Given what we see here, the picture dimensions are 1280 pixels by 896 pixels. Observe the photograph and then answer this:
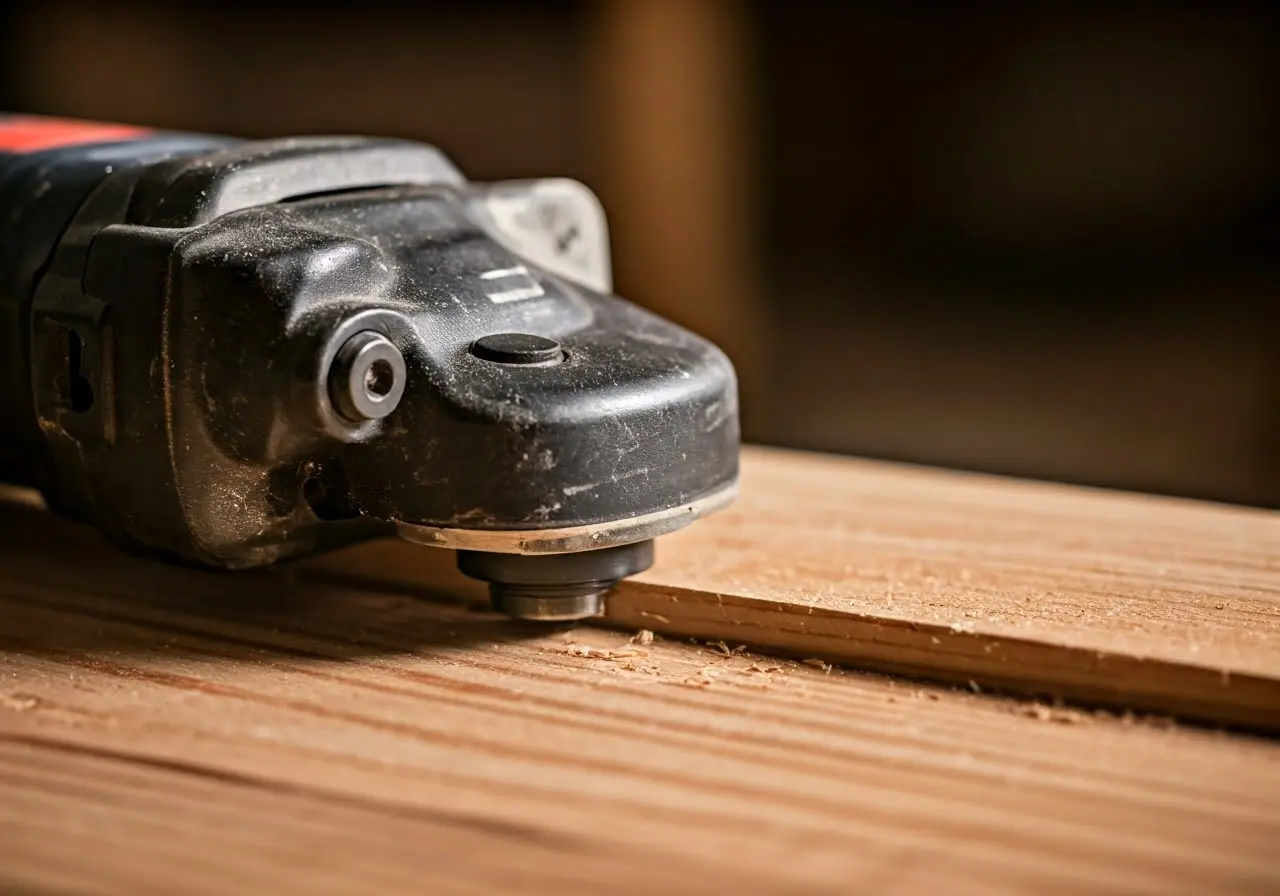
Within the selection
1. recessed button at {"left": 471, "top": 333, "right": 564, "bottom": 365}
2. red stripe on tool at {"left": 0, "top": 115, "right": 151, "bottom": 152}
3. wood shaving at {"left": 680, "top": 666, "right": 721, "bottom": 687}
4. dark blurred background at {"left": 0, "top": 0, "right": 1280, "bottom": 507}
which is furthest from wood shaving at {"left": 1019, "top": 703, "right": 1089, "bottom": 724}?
dark blurred background at {"left": 0, "top": 0, "right": 1280, "bottom": 507}

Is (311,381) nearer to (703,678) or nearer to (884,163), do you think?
(703,678)

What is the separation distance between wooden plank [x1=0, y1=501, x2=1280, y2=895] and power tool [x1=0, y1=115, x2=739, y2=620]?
0.05 metres

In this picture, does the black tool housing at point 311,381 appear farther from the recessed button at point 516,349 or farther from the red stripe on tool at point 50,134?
the red stripe on tool at point 50,134

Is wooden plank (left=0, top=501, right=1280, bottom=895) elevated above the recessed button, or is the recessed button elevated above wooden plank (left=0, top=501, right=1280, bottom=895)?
the recessed button

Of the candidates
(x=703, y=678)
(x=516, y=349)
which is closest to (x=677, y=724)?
(x=703, y=678)

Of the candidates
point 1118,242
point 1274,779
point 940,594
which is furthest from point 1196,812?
point 1118,242

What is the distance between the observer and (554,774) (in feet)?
1.67

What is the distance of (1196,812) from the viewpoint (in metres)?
0.48

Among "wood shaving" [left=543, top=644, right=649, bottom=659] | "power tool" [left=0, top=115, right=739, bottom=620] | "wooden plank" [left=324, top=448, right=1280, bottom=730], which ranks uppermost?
"power tool" [left=0, top=115, right=739, bottom=620]

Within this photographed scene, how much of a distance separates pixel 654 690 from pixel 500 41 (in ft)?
3.28

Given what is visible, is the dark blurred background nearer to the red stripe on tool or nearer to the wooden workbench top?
the wooden workbench top

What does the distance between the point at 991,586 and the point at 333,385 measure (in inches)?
11.4

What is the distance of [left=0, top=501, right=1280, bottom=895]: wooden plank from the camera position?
453 millimetres

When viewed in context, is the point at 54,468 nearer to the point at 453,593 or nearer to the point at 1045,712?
the point at 453,593
